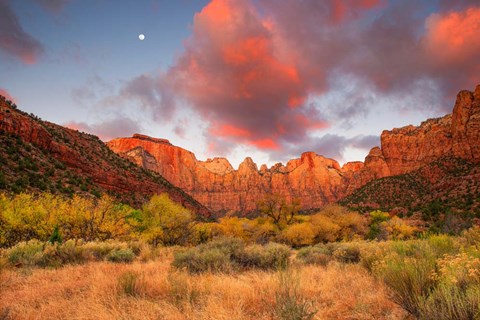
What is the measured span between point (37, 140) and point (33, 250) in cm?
4378

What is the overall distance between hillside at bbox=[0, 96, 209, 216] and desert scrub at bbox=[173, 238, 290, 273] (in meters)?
31.1

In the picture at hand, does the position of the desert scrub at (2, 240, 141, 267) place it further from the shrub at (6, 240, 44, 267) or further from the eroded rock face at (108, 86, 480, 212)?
the eroded rock face at (108, 86, 480, 212)

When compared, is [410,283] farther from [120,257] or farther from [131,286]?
[120,257]

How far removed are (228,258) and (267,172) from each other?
175 meters

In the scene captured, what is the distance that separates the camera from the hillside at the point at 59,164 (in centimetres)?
3575

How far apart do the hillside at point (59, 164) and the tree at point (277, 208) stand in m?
26.7

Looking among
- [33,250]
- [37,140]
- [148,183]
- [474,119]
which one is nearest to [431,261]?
[33,250]

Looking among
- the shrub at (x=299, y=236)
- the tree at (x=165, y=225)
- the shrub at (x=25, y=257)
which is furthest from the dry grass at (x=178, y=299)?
the shrub at (x=299, y=236)

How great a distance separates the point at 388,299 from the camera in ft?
16.5

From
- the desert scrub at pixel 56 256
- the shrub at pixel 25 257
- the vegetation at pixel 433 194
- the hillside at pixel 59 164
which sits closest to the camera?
the shrub at pixel 25 257

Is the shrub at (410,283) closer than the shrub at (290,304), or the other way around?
the shrub at (290,304)

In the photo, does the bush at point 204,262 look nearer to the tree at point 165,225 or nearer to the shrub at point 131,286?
the shrub at point 131,286

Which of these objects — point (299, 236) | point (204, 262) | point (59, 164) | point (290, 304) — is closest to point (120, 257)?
point (204, 262)

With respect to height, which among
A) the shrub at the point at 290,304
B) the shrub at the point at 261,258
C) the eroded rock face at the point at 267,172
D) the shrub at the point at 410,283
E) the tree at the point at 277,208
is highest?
the eroded rock face at the point at 267,172
